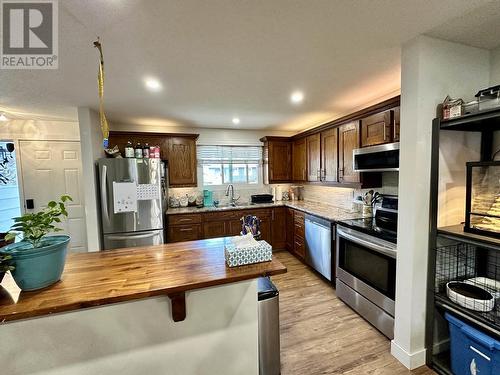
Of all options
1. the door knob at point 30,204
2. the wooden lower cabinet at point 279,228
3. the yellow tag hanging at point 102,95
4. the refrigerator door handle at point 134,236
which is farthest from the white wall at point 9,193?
the wooden lower cabinet at point 279,228

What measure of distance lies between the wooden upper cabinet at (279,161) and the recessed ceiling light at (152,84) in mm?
2494

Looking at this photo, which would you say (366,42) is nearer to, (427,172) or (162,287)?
(427,172)

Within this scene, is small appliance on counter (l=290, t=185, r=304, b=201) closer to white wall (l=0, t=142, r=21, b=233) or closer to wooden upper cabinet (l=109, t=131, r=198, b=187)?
wooden upper cabinet (l=109, t=131, r=198, b=187)

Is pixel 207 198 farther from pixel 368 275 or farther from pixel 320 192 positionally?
pixel 368 275

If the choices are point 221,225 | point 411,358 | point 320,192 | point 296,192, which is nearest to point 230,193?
point 221,225

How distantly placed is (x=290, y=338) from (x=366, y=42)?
2518 mm

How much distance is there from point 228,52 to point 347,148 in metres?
1.99

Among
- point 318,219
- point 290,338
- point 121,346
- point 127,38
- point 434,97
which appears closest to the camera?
point 121,346

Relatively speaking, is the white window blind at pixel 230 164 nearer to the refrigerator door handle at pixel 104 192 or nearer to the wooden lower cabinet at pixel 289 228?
the wooden lower cabinet at pixel 289 228

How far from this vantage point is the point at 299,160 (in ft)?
14.1

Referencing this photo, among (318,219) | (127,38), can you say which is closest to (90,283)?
(127,38)

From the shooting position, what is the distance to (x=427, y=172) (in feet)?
5.34

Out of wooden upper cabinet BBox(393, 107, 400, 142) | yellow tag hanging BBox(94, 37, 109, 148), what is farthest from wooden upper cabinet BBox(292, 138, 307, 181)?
yellow tag hanging BBox(94, 37, 109, 148)

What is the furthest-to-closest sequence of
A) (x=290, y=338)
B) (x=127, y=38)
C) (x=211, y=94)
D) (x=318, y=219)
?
1. (x=318, y=219)
2. (x=211, y=94)
3. (x=290, y=338)
4. (x=127, y=38)
